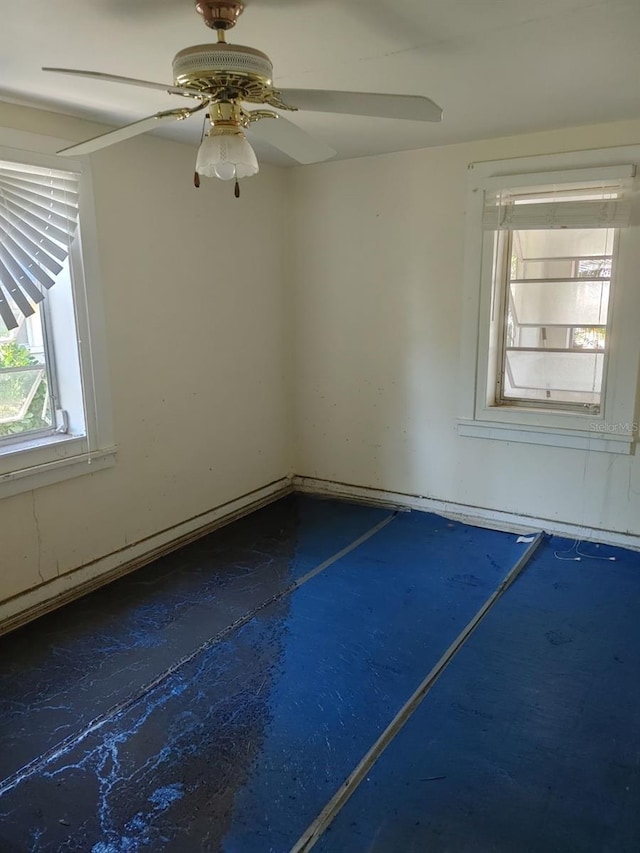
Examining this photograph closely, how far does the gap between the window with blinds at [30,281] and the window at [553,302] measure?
2367 millimetres

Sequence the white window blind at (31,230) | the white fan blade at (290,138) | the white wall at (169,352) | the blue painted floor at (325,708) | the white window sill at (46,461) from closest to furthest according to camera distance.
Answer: the blue painted floor at (325,708)
the white fan blade at (290,138)
the white window blind at (31,230)
the white window sill at (46,461)
the white wall at (169,352)

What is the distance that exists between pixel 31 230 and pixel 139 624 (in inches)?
76.0

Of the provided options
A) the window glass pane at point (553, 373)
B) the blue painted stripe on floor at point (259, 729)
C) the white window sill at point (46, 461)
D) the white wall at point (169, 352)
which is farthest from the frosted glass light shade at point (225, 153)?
the window glass pane at point (553, 373)

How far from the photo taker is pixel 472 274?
3.79m

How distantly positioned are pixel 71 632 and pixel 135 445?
1.09m

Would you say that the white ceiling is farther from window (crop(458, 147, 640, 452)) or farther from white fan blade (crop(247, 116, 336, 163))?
window (crop(458, 147, 640, 452))

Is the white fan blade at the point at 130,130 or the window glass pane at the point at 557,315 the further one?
the window glass pane at the point at 557,315

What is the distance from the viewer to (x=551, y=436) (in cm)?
373

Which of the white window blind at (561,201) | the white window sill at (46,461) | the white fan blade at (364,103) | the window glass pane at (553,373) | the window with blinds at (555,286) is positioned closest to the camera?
the white fan blade at (364,103)

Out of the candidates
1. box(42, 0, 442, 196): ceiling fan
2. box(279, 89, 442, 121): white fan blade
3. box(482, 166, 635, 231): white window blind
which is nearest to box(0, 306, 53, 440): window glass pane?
box(42, 0, 442, 196): ceiling fan

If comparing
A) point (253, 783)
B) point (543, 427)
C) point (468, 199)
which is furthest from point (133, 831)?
point (468, 199)

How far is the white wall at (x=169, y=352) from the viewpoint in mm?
3111

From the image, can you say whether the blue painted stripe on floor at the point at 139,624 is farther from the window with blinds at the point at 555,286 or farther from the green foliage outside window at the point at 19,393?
the window with blinds at the point at 555,286

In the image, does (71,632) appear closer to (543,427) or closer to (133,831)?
(133,831)
